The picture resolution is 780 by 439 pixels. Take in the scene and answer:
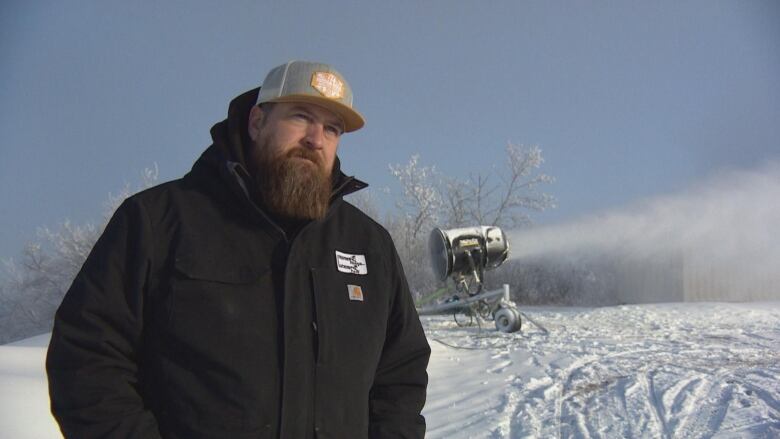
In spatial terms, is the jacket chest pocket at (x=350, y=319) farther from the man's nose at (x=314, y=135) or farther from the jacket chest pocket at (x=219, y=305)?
the man's nose at (x=314, y=135)

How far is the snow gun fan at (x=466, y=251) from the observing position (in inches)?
460

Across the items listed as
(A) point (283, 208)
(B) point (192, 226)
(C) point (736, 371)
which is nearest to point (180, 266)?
(B) point (192, 226)

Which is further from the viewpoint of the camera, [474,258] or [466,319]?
[466,319]

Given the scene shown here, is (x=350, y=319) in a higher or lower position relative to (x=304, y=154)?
lower

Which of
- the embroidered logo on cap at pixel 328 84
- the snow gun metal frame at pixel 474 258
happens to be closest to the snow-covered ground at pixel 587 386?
the snow gun metal frame at pixel 474 258

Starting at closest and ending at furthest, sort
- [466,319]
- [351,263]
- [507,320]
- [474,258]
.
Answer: [351,263] < [507,320] < [474,258] < [466,319]

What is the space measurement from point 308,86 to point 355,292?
0.79 metres

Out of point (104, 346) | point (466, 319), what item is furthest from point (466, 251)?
point (104, 346)

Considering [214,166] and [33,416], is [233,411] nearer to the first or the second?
[214,166]

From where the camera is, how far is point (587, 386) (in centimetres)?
632

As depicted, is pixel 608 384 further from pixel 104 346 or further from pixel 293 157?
pixel 104 346

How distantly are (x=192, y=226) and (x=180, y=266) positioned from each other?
15 centimetres

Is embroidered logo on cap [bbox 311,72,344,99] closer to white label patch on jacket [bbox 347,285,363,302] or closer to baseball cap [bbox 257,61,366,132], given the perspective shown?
baseball cap [bbox 257,61,366,132]

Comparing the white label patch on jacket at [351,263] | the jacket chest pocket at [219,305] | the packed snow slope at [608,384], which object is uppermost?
the white label patch on jacket at [351,263]
